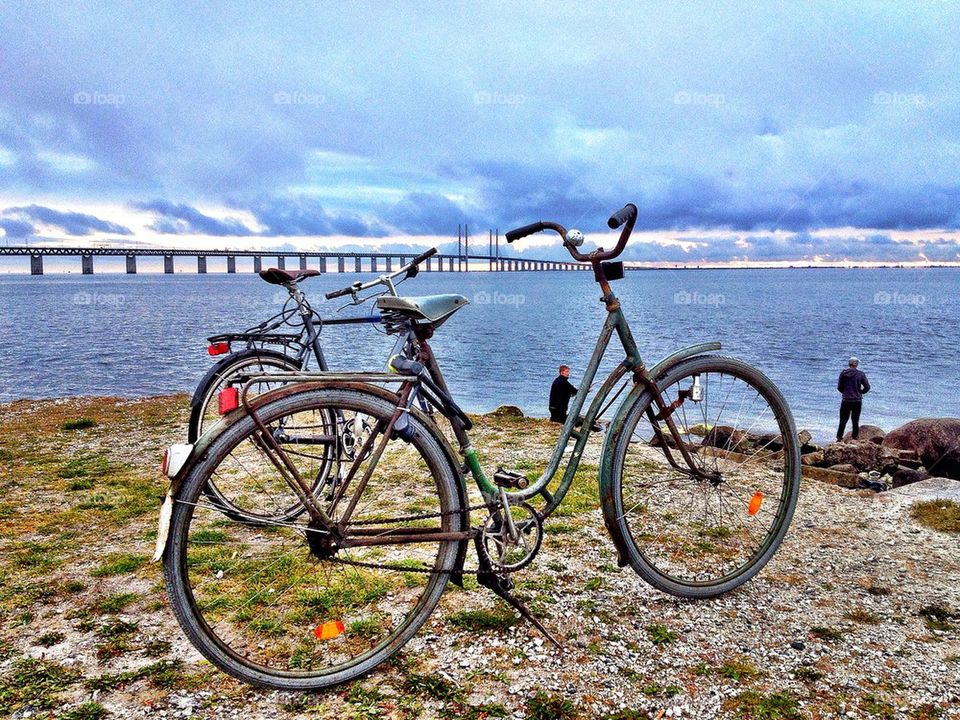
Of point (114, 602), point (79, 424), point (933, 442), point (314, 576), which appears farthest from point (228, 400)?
point (933, 442)

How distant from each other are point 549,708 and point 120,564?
3323 mm

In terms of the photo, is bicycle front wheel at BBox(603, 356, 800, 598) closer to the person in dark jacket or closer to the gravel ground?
the gravel ground

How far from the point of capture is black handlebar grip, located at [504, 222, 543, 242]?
3739mm

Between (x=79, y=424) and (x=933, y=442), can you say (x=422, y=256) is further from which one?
(x=933, y=442)

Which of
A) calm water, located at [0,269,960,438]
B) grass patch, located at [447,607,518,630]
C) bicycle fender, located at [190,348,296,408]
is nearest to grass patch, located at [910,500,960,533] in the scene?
grass patch, located at [447,607,518,630]

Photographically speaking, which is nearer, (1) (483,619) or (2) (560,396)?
(1) (483,619)

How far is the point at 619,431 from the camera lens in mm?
3848

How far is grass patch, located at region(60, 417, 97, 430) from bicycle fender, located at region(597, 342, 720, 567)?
9135 mm

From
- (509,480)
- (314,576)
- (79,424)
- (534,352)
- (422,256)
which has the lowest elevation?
(534,352)

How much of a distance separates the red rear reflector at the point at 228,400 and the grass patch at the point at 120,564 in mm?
2490

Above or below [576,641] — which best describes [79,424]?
below

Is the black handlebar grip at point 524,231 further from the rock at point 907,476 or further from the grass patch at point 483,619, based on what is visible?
the rock at point 907,476

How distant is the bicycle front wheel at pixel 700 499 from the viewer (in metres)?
3.95

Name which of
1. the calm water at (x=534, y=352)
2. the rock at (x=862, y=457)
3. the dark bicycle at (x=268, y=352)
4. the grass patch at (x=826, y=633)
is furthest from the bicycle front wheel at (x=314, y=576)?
the calm water at (x=534, y=352)
